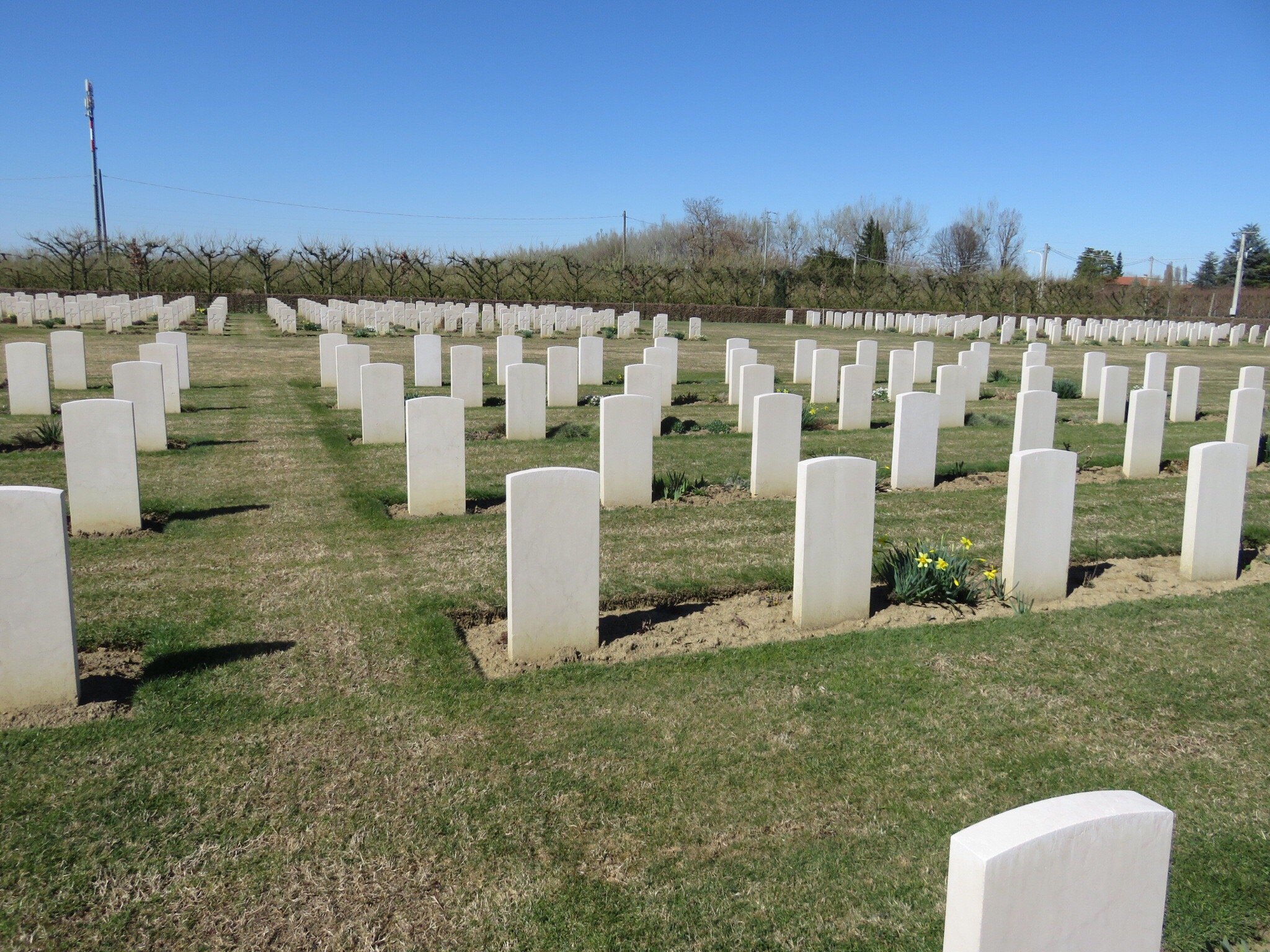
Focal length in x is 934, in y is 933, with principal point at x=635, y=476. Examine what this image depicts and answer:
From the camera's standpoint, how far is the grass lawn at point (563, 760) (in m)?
3.21

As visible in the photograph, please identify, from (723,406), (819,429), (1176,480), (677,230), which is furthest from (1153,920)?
(677,230)

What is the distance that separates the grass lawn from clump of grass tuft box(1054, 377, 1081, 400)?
35.8 ft

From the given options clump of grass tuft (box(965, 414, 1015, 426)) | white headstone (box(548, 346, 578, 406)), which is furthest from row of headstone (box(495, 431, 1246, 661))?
white headstone (box(548, 346, 578, 406))

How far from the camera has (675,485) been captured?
945 cm

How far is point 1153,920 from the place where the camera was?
222 centimetres

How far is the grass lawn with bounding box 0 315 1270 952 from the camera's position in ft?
10.5

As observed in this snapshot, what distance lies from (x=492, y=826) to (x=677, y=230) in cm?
8346

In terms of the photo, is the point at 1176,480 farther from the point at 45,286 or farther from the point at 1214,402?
the point at 45,286

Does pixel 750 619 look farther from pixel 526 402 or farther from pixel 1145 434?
pixel 1145 434

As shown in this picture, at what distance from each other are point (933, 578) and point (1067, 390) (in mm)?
13242

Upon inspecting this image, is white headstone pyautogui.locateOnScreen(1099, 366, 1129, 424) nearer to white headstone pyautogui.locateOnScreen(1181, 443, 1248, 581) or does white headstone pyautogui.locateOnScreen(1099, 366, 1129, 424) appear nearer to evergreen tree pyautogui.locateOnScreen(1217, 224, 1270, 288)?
white headstone pyautogui.locateOnScreen(1181, 443, 1248, 581)

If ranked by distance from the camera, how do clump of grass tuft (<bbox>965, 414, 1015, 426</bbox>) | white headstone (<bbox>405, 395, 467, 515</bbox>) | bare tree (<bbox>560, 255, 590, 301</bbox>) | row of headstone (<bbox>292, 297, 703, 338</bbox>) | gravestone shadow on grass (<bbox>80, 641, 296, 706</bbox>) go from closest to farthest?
gravestone shadow on grass (<bbox>80, 641, 296, 706</bbox>) < white headstone (<bbox>405, 395, 467, 515</bbox>) < clump of grass tuft (<bbox>965, 414, 1015, 426</bbox>) < row of headstone (<bbox>292, 297, 703, 338</bbox>) < bare tree (<bbox>560, 255, 590, 301</bbox>)

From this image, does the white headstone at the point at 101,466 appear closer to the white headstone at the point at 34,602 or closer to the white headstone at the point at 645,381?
the white headstone at the point at 34,602

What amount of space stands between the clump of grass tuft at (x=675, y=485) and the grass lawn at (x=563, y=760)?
1.39 m
